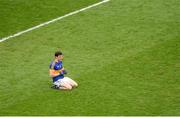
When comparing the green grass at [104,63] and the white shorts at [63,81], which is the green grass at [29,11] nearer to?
the green grass at [104,63]

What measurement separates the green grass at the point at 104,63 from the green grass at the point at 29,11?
2.26 feet

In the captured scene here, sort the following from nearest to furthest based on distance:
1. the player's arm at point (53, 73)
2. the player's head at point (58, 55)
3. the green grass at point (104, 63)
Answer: the green grass at point (104, 63), the player's head at point (58, 55), the player's arm at point (53, 73)

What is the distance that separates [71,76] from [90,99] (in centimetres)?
173

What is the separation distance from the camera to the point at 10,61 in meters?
20.5

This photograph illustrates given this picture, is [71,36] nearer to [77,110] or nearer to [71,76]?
[71,76]

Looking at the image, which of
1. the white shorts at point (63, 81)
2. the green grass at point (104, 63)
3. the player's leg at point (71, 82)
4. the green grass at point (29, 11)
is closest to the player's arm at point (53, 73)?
the white shorts at point (63, 81)

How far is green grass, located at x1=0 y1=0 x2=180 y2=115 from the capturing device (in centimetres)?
1733

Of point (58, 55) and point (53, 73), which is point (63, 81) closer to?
point (53, 73)

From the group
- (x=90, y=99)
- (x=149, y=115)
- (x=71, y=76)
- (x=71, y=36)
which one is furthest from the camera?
(x=71, y=36)

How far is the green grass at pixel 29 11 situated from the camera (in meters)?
23.4

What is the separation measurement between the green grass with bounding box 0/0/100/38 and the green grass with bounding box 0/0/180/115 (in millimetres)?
688

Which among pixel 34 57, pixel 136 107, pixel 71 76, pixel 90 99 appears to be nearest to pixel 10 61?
pixel 34 57

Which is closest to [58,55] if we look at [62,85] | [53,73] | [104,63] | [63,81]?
[53,73]

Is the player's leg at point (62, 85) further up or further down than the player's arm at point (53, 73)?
further down
